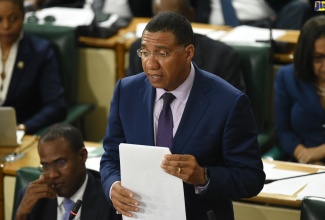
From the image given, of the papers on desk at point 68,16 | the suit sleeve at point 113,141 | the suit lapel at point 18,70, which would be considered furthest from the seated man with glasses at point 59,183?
the papers on desk at point 68,16

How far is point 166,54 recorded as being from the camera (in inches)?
91.7

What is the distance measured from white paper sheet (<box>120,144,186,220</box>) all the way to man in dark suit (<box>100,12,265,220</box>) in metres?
0.03

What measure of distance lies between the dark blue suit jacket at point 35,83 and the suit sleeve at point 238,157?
2234 millimetres

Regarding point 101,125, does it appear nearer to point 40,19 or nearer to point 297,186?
point 40,19

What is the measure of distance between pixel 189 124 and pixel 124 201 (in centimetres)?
31

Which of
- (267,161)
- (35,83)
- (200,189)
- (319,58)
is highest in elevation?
(200,189)

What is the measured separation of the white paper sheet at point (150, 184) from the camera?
233cm

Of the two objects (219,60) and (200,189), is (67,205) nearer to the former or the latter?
(200,189)

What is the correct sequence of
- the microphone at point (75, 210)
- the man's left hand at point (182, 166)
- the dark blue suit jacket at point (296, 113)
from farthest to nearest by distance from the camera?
the dark blue suit jacket at point (296, 113) < the microphone at point (75, 210) < the man's left hand at point (182, 166)

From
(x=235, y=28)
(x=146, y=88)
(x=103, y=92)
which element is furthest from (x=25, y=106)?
(x=146, y=88)

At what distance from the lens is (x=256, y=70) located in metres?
4.21

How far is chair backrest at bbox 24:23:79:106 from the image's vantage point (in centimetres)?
469

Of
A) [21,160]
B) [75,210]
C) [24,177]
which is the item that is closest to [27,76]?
[21,160]

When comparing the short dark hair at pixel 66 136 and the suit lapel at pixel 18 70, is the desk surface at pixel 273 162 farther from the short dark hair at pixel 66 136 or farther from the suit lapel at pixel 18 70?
the suit lapel at pixel 18 70
